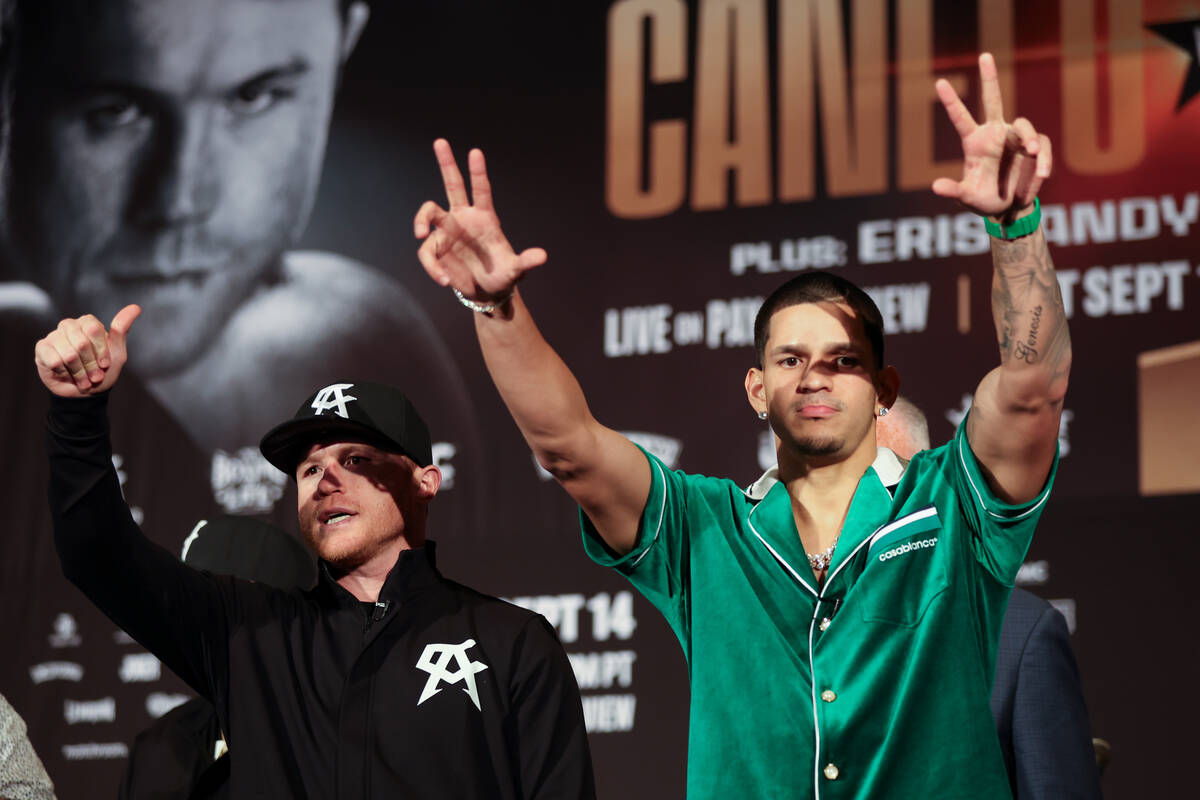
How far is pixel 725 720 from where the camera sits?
1844 millimetres

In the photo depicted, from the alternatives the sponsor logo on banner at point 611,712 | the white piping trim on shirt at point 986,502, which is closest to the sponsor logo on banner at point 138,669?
the sponsor logo on banner at point 611,712

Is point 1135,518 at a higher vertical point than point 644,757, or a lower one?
higher

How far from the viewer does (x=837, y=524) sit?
6.35ft

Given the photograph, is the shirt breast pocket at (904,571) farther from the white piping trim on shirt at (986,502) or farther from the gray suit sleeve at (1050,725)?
the gray suit sleeve at (1050,725)

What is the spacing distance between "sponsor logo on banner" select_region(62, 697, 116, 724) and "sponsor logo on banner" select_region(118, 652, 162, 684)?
9 centimetres

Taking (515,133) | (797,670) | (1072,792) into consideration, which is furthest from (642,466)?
(515,133)

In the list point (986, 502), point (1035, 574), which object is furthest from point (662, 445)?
point (986, 502)

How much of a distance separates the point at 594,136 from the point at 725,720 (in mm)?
2874

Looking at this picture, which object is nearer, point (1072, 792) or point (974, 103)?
point (1072, 792)

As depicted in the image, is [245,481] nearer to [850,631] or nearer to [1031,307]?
[850,631]

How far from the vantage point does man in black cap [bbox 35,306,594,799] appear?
6.66 ft

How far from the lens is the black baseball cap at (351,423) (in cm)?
236

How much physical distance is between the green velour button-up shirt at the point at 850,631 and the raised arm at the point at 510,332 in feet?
0.47

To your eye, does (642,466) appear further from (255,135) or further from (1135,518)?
(255,135)
